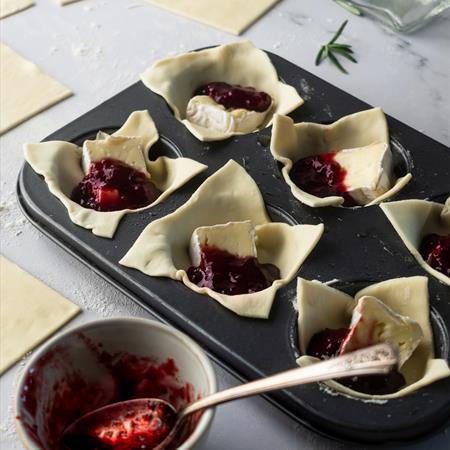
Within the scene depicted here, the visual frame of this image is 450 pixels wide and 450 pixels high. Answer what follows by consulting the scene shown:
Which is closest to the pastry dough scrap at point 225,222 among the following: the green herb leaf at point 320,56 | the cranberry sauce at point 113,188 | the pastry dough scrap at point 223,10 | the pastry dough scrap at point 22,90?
the cranberry sauce at point 113,188

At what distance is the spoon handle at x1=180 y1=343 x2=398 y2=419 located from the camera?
993mm

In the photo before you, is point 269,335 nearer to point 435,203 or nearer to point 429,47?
point 435,203

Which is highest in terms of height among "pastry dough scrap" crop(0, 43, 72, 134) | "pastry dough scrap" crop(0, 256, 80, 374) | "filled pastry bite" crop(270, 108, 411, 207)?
"filled pastry bite" crop(270, 108, 411, 207)

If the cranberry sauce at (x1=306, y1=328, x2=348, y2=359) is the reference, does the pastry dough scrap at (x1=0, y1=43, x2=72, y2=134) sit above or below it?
below

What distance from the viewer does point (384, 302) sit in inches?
59.6

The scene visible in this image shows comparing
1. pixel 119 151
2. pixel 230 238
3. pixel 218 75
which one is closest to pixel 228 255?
pixel 230 238

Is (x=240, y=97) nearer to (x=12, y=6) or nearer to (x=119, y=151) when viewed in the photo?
(x=119, y=151)

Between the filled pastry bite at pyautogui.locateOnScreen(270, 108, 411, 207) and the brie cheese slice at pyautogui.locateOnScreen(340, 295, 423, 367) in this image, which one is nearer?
the brie cheese slice at pyautogui.locateOnScreen(340, 295, 423, 367)

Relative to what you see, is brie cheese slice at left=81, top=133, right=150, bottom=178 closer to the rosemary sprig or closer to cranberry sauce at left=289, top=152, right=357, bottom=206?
cranberry sauce at left=289, top=152, right=357, bottom=206

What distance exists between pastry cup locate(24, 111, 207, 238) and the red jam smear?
0.38 meters

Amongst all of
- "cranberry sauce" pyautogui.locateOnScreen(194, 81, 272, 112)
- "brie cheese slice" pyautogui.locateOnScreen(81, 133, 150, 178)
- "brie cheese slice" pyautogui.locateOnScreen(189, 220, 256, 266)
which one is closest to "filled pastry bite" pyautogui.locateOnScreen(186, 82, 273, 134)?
"cranberry sauce" pyautogui.locateOnScreen(194, 81, 272, 112)

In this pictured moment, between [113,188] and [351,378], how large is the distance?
2.27 feet

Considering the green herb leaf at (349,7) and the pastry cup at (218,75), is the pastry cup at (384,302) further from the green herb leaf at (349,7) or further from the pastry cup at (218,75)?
the green herb leaf at (349,7)

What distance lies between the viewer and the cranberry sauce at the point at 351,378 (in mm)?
1364
